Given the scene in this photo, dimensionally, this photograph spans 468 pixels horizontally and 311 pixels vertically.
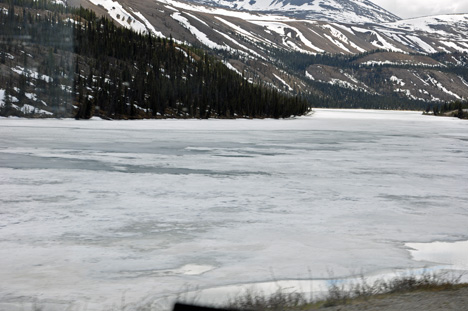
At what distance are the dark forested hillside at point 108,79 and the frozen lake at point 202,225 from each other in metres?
50.6

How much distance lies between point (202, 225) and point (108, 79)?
262 ft

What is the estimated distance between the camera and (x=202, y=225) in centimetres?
944

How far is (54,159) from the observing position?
19.2 meters

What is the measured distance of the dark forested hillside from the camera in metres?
70.1

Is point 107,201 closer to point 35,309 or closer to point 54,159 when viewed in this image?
point 35,309

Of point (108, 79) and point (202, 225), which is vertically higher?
point (108, 79)

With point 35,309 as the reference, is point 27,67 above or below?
above

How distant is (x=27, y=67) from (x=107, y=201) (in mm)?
72993

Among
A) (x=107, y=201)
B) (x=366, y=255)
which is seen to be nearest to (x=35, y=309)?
(x=366, y=255)

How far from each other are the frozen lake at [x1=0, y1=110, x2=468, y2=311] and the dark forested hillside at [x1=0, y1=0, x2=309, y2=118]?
50.6m

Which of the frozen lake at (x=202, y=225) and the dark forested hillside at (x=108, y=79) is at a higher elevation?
the dark forested hillside at (x=108, y=79)

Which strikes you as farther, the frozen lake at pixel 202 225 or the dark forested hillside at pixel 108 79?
the dark forested hillside at pixel 108 79

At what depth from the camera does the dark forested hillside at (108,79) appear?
70125 millimetres

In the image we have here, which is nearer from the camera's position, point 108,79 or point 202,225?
point 202,225
